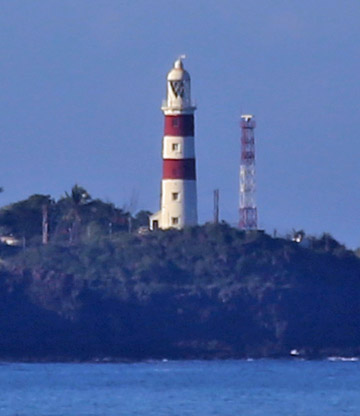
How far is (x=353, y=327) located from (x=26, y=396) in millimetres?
26527

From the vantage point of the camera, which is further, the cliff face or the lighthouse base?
the cliff face

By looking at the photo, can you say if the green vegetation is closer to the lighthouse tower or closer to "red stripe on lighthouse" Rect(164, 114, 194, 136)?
the lighthouse tower

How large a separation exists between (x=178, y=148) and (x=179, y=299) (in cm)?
797

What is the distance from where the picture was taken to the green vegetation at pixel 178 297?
10775 cm

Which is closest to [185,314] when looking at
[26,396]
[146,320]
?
[146,320]

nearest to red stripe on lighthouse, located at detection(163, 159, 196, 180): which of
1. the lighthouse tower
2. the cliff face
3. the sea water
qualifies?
the lighthouse tower

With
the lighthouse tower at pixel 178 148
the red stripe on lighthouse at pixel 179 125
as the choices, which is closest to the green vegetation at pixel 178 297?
the lighthouse tower at pixel 178 148

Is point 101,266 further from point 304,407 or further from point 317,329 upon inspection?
point 304,407

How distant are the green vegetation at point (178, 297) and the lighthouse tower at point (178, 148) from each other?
14.2ft

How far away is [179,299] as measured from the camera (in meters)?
110

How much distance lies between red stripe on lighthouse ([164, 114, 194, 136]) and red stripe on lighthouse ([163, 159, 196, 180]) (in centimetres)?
126

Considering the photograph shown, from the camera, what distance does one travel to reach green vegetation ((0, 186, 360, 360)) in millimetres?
107750

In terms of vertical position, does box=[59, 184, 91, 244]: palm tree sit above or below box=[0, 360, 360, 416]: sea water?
above

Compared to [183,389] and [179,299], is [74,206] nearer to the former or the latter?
[179,299]
